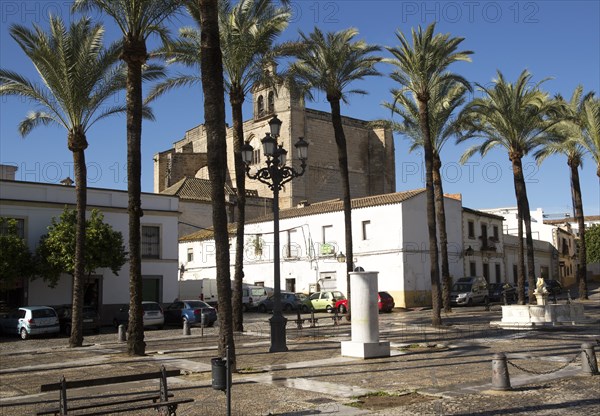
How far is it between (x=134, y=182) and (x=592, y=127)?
87.3ft

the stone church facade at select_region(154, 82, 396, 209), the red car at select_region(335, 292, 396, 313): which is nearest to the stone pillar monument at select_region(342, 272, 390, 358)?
the red car at select_region(335, 292, 396, 313)

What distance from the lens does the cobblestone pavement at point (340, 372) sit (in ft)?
30.6

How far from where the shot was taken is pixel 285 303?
37594mm

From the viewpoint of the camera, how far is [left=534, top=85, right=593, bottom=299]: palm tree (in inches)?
1389

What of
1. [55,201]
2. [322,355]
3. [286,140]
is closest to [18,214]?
[55,201]

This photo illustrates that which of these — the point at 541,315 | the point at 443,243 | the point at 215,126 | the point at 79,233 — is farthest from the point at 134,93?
the point at 443,243

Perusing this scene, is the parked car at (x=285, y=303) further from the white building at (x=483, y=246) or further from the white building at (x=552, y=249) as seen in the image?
the white building at (x=552, y=249)

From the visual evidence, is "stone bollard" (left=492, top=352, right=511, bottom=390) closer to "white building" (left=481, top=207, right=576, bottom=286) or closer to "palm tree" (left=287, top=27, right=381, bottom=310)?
"palm tree" (left=287, top=27, right=381, bottom=310)

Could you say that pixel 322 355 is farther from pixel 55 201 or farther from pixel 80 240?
pixel 55 201

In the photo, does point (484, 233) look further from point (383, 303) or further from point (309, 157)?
point (309, 157)

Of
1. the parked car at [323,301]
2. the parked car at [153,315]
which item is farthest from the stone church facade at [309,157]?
the parked car at [153,315]

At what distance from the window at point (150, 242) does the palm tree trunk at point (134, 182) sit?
15605mm

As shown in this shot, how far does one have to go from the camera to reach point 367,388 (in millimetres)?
10797

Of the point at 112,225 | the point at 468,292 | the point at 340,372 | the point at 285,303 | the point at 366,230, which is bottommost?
the point at 340,372
